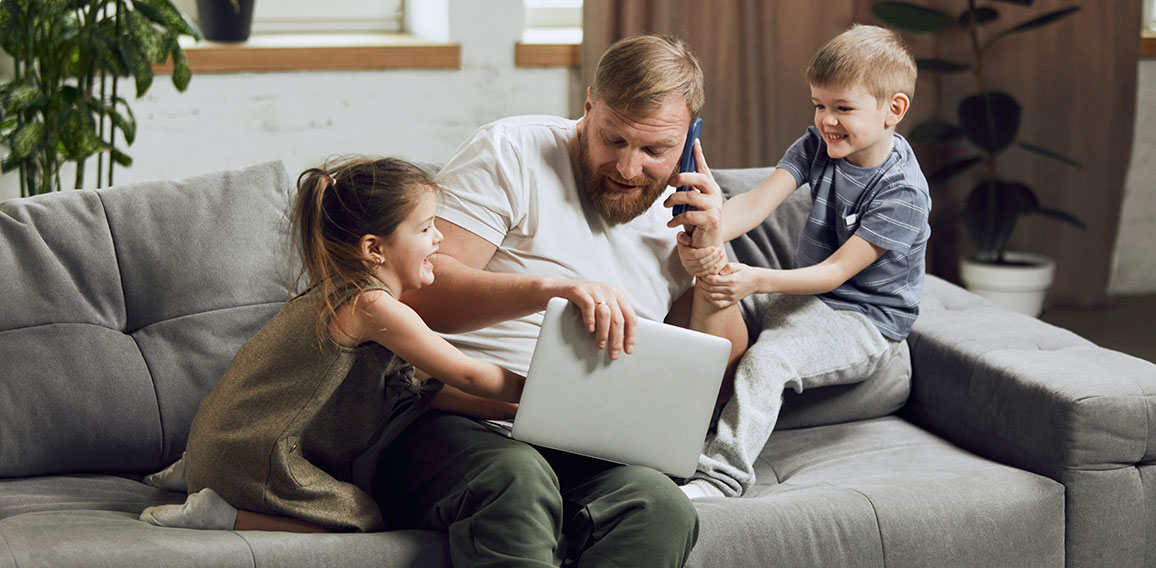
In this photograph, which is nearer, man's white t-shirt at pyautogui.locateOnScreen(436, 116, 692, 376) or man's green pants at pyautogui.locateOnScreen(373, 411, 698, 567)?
man's green pants at pyautogui.locateOnScreen(373, 411, 698, 567)

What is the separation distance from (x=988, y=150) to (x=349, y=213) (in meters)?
2.63

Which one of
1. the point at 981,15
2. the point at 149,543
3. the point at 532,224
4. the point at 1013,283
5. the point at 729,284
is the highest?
the point at 981,15

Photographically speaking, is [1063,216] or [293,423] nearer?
[293,423]

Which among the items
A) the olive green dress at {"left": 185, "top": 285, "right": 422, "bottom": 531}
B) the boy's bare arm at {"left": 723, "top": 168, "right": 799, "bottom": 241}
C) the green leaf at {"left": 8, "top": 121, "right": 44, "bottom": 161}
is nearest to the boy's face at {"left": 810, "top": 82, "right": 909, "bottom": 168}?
the boy's bare arm at {"left": 723, "top": 168, "right": 799, "bottom": 241}

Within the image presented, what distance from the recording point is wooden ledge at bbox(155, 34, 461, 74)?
3.22 metres

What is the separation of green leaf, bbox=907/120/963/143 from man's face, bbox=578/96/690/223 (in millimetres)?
2041

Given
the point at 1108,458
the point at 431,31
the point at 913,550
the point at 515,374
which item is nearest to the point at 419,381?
the point at 515,374

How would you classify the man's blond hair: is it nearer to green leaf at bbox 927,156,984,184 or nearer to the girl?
the girl

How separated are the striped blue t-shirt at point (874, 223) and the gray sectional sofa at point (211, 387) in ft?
0.50

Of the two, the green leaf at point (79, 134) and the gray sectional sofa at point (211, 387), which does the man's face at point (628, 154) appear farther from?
the green leaf at point (79, 134)

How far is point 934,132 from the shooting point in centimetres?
364

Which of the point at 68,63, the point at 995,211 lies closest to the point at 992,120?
the point at 995,211

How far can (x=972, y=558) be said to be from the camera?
1.76 m

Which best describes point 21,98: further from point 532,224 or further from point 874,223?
point 874,223
